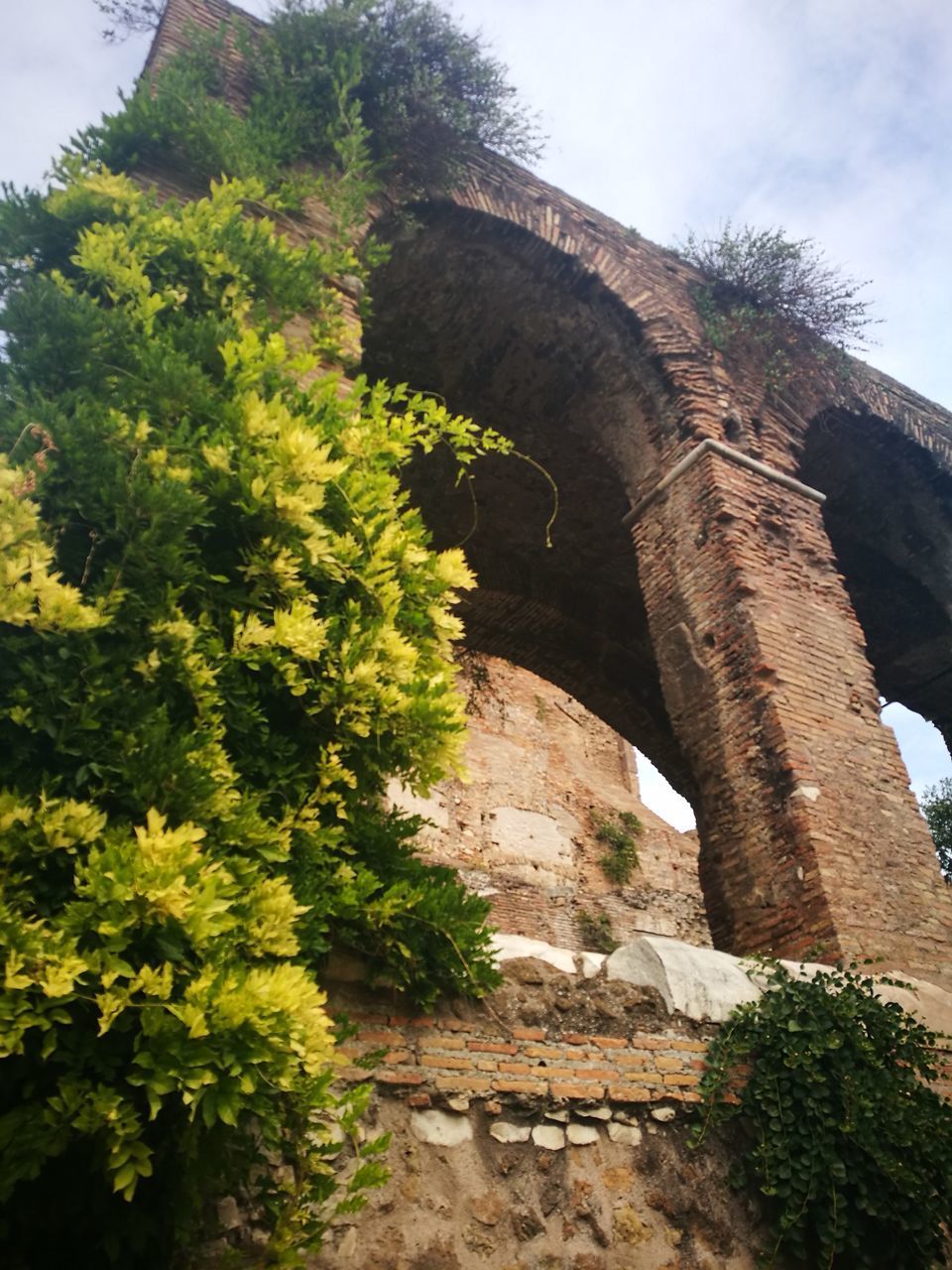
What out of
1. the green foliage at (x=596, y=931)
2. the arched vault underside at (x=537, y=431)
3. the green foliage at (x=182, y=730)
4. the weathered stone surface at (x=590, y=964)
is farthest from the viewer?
the green foliage at (x=596, y=931)

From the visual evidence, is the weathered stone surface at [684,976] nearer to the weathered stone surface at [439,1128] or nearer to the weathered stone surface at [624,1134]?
the weathered stone surface at [624,1134]

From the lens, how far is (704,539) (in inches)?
239

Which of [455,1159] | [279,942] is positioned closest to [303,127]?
[279,942]

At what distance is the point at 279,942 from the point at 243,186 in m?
3.43

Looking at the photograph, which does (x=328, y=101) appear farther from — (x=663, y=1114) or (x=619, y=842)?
(x=619, y=842)

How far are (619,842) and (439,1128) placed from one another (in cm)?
1443

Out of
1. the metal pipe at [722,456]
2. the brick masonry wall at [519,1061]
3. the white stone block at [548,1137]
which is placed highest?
the metal pipe at [722,456]

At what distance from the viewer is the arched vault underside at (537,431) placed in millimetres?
6930

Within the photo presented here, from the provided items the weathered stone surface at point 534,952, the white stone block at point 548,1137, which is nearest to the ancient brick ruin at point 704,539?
the weathered stone surface at point 534,952

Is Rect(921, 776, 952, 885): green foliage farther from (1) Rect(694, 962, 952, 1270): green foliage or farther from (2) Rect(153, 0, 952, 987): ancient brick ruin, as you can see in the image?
(1) Rect(694, 962, 952, 1270): green foliage

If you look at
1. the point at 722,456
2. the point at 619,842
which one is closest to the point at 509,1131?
the point at 722,456

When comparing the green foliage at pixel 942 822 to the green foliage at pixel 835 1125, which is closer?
the green foliage at pixel 835 1125

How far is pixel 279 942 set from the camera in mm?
2078

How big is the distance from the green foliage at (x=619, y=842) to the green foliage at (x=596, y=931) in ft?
5.50
